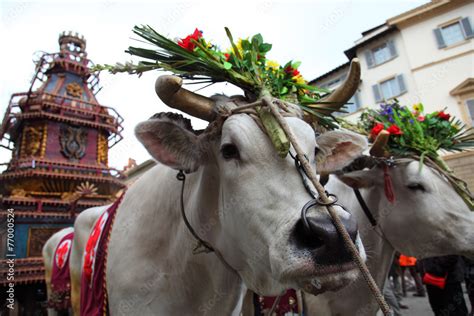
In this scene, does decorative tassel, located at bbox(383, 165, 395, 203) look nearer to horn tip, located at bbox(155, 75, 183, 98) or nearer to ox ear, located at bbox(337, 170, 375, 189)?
ox ear, located at bbox(337, 170, 375, 189)

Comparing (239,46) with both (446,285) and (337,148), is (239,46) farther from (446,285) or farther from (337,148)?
(446,285)

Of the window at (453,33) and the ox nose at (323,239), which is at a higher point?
the window at (453,33)

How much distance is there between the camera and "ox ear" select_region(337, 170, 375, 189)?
11.5 feet

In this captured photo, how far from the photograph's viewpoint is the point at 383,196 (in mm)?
3523

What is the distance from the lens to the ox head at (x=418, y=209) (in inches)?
122

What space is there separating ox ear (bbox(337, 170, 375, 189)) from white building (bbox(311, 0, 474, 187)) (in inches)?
627

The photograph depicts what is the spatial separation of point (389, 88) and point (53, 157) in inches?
854

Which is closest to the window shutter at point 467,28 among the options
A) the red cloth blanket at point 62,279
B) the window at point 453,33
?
the window at point 453,33

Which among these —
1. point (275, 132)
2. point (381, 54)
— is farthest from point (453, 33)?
point (275, 132)

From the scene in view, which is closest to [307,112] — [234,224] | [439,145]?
[234,224]

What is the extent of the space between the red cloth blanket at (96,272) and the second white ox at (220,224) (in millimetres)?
132

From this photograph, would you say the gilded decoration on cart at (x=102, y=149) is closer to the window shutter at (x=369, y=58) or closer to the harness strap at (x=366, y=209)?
the harness strap at (x=366, y=209)

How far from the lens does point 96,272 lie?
104 inches

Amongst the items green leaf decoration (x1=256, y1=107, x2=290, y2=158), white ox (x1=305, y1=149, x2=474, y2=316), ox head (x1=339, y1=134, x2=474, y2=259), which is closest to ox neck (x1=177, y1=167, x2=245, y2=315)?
green leaf decoration (x1=256, y1=107, x2=290, y2=158)
